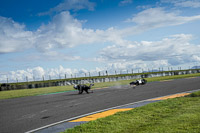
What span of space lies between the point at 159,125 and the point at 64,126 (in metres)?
2.75

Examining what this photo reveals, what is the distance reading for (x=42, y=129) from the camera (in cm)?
605

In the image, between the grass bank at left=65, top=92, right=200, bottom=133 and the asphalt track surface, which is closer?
the grass bank at left=65, top=92, right=200, bottom=133

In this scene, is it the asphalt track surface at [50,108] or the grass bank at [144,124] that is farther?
the asphalt track surface at [50,108]

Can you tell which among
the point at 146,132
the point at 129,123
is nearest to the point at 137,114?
the point at 129,123

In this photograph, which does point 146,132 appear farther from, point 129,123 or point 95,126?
point 95,126

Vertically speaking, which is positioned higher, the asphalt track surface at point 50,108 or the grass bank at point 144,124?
the grass bank at point 144,124

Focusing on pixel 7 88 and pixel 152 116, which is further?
pixel 7 88

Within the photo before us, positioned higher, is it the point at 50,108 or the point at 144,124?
the point at 144,124

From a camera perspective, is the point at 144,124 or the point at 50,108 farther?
the point at 50,108

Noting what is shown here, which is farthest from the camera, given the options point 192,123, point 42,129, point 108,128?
point 42,129

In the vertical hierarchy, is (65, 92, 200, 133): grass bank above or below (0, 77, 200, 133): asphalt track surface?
above

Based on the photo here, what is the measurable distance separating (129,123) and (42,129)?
252 cm

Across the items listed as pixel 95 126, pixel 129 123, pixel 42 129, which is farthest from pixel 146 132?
pixel 42 129

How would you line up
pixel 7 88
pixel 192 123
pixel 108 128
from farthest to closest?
pixel 7 88
pixel 108 128
pixel 192 123
